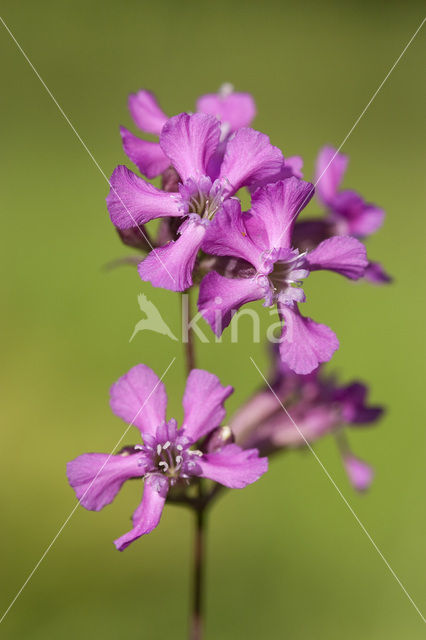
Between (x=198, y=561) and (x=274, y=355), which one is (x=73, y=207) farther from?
(x=198, y=561)

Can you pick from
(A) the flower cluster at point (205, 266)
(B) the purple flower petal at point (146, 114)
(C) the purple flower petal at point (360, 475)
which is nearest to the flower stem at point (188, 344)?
(A) the flower cluster at point (205, 266)

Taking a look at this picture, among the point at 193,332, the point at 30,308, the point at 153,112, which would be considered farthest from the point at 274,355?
the point at 30,308

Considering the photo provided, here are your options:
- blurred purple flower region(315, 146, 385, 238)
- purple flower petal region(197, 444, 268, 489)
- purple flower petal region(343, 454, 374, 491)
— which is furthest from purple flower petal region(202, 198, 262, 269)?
purple flower petal region(343, 454, 374, 491)

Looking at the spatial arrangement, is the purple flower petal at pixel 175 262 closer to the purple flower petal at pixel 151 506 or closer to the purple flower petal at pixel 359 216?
the purple flower petal at pixel 151 506

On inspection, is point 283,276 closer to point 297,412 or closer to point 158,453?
point 158,453

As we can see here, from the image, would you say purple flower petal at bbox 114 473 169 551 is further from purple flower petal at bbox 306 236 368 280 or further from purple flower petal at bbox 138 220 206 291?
purple flower petal at bbox 306 236 368 280

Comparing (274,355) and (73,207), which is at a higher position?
(274,355)
